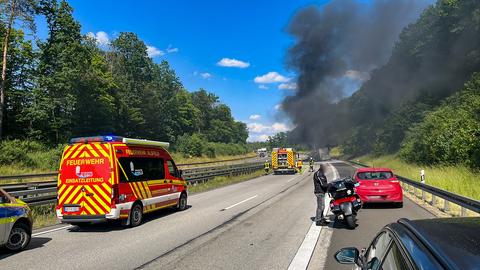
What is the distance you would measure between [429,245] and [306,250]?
5.65m

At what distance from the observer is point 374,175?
14.1 metres

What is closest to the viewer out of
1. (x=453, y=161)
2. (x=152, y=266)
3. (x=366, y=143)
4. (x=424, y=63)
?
(x=152, y=266)

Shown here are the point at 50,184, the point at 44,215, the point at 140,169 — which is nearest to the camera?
the point at 140,169

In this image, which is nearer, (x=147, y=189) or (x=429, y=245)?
(x=429, y=245)

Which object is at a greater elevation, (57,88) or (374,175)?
(57,88)

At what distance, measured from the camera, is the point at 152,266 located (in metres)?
6.55

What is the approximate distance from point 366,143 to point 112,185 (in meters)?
80.4

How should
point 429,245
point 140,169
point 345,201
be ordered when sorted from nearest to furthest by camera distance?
point 429,245 → point 345,201 → point 140,169

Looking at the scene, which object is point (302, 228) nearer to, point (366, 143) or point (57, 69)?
point (57, 69)

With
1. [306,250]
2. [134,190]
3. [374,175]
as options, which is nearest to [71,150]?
[134,190]

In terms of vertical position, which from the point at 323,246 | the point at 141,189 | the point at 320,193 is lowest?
the point at 323,246

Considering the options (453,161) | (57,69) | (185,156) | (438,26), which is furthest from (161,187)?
(438,26)

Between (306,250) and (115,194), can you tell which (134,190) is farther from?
(306,250)

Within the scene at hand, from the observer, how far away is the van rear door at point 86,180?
10.3m
